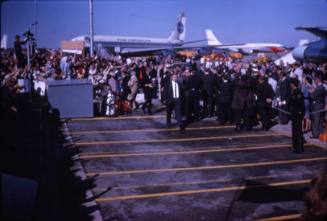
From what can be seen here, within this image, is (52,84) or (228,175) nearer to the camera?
(228,175)

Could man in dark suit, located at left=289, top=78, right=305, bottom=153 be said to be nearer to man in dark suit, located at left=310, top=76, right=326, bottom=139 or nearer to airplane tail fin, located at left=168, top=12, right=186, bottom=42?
man in dark suit, located at left=310, top=76, right=326, bottom=139

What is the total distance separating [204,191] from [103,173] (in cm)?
258

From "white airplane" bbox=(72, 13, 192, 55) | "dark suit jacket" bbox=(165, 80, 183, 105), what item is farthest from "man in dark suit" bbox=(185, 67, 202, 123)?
"white airplane" bbox=(72, 13, 192, 55)

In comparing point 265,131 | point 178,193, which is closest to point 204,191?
point 178,193

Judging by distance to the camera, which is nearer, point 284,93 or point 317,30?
point 284,93

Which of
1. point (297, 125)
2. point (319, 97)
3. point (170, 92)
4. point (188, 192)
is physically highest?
point (170, 92)

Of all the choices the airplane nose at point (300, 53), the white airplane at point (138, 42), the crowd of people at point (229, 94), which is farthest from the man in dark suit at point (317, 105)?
the white airplane at point (138, 42)

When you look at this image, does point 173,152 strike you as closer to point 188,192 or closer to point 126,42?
point 188,192

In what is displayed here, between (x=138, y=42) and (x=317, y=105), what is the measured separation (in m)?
49.0

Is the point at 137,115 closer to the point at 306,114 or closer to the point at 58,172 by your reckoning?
the point at 306,114

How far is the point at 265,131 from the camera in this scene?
14.6 meters

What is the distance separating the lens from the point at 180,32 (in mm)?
73312

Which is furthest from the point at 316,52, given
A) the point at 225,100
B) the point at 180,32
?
the point at 180,32

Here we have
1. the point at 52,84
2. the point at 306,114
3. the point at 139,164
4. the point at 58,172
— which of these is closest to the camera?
the point at 58,172
